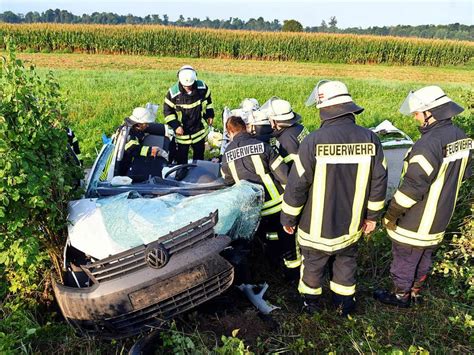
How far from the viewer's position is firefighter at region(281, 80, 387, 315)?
3.05m

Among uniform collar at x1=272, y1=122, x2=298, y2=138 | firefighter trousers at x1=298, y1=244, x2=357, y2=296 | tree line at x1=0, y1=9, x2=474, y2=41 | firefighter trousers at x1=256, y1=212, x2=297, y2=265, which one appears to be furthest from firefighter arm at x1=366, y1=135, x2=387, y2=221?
tree line at x1=0, y1=9, x2=474, y2=41

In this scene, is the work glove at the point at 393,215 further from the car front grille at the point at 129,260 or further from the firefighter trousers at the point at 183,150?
the firefighter trousers at the point at 183,150

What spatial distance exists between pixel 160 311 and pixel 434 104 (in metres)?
2.53

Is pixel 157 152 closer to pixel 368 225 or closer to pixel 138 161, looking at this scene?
pixel 138 161

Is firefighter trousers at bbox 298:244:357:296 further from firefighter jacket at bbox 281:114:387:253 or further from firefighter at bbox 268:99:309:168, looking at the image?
firefighter at bbox 268:99:309:168

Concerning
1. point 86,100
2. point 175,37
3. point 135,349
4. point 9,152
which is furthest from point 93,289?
point 175,37

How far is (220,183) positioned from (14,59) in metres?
1.85

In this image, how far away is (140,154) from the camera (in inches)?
205

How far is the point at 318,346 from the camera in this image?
9.41 feet

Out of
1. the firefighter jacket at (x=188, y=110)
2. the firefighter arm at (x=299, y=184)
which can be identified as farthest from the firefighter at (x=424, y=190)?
the firefighter jacket at (x=188, y=110)

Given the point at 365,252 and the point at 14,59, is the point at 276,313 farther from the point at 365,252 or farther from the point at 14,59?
the point at 14,59

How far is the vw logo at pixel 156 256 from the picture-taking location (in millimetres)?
2535

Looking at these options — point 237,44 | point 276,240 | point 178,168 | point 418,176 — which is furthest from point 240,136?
point 237,44

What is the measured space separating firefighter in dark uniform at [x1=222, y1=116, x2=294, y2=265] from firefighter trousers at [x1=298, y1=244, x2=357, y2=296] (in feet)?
1.88
